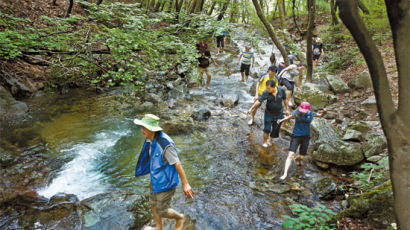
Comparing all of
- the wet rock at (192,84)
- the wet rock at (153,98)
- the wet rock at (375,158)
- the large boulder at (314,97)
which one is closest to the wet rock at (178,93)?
the wet rock at (153,98)

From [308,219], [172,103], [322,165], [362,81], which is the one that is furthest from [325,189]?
[362,81]

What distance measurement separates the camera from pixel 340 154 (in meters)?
6.41

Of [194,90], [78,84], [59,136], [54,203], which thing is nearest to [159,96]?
[194,90]

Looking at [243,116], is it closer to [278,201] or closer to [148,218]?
[278,201]

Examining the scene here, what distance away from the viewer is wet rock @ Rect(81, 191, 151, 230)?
4258 mm

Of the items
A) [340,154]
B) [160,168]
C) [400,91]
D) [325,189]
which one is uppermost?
[400,91]

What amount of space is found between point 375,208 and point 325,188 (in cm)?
185

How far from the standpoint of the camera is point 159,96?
11891 millimetres

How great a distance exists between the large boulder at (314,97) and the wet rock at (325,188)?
5868mm

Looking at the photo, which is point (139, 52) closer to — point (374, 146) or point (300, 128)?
point (300, 128)

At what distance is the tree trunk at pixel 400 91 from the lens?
7.30 feet

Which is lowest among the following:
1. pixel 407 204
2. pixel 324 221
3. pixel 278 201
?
pixel 278 201

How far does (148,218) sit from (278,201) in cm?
274

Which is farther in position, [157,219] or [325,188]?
[325,188]
